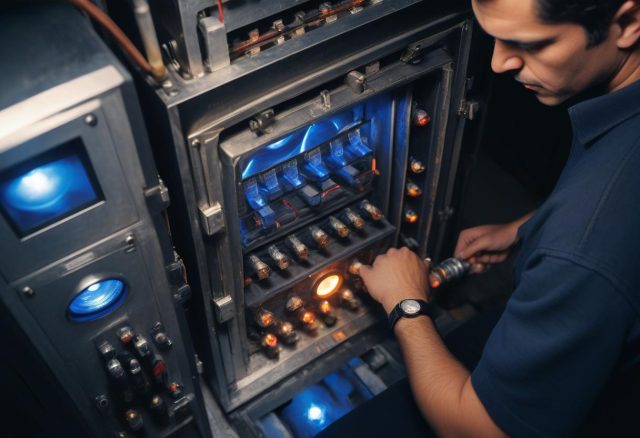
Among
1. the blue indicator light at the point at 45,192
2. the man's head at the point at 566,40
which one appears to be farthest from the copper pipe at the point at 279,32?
the blue indicator light at the point at 45,192

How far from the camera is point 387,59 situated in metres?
1.59

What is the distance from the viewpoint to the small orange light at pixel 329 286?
2.11 m

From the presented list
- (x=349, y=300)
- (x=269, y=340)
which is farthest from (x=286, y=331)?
(x=349, y=300)

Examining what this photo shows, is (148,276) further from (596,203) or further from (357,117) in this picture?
(596,203)

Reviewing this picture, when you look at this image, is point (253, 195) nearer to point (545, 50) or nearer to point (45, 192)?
point (45, 192)

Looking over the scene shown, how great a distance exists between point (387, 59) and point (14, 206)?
966 mm

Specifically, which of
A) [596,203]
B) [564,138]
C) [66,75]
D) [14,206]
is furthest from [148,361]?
[564,138]

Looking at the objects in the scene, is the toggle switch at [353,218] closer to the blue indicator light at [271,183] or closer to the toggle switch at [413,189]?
the toggle switch at [413,189]

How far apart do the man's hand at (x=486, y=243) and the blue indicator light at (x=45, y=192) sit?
4.26 feet

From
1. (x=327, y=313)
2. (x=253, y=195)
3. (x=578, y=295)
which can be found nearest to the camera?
(x=578, y=295)

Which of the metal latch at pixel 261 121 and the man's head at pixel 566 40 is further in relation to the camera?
the metal latch at pixel 261 121

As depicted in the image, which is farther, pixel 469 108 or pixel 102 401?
pixel 469 108

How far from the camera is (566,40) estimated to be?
3.85 feet

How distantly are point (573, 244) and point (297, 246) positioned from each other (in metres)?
0.87
